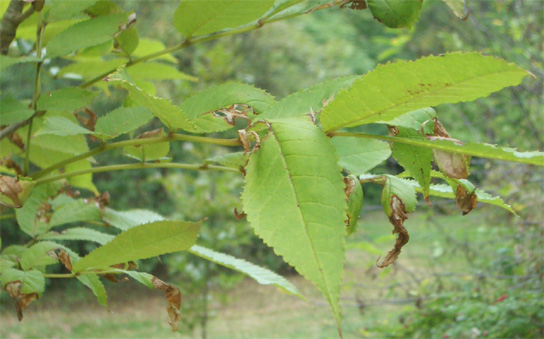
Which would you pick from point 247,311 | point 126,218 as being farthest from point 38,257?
point 247,311

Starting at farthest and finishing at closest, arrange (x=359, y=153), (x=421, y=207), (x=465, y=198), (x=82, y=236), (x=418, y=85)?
(x=421, y=207), (x=82, y=236), (x=359, y=153), (x=465, y=198), (x=418, y=85)

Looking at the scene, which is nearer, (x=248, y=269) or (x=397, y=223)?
(x=397, y=223)

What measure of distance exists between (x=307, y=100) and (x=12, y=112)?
1.17 feet

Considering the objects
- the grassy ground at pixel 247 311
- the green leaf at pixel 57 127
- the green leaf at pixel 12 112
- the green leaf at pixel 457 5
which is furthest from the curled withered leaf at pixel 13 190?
the grassy ground at pixel 247 311

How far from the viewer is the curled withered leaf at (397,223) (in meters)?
0.38

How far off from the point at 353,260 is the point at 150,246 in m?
7.34

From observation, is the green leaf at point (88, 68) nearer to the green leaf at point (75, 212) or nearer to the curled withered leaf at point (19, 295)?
the green leaf at point (75, 212)

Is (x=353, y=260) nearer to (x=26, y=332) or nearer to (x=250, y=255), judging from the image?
(x=250, y=255)

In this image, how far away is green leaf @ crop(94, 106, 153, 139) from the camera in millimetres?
503

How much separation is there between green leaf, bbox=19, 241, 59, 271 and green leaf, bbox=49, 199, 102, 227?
3.6 inches

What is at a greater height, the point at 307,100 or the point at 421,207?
the point at 307,100

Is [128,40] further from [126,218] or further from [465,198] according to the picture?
[465,198]

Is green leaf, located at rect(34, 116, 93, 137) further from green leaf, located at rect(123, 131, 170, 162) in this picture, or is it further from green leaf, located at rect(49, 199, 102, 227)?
green leaf, located at rect(49, 199, 102, 227)

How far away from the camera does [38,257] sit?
55 centimetres
